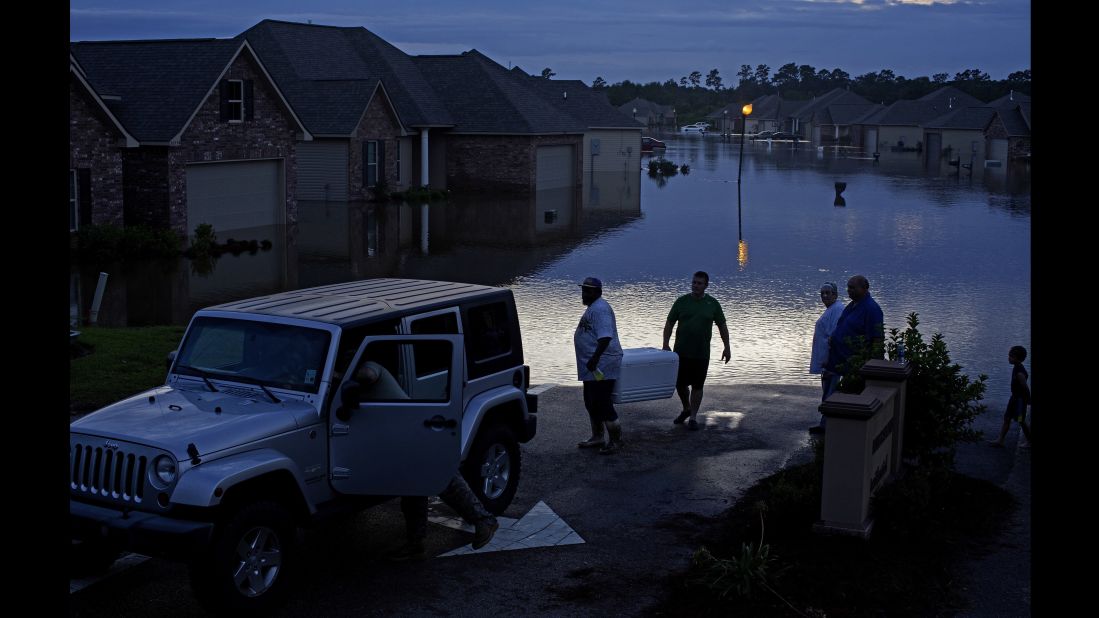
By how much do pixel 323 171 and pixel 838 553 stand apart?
4017 cm

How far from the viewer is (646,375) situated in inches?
511

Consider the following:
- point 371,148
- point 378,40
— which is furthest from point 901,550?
point 378,40

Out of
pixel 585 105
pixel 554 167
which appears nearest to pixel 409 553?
pixel 554 167

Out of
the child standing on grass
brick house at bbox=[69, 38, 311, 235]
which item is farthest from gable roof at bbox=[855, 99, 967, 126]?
the child standing on grass

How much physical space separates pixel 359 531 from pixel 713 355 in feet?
31.5

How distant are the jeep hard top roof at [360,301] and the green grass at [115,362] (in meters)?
4.08

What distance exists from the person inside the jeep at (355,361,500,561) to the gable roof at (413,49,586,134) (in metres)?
46.1

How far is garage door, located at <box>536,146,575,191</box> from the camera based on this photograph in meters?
57.0

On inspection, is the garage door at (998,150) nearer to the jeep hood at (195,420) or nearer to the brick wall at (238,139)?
the brick wall at (238,139)

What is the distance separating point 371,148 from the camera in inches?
1860

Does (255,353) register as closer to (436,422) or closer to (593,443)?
(436,422)

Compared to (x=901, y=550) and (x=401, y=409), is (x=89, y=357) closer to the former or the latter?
(x=401, y=409)

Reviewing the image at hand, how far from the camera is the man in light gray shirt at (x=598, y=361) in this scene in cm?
1170

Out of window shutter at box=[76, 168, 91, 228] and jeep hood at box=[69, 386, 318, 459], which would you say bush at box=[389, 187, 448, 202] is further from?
jeep hood at box=[69, 386, 318, 459]
